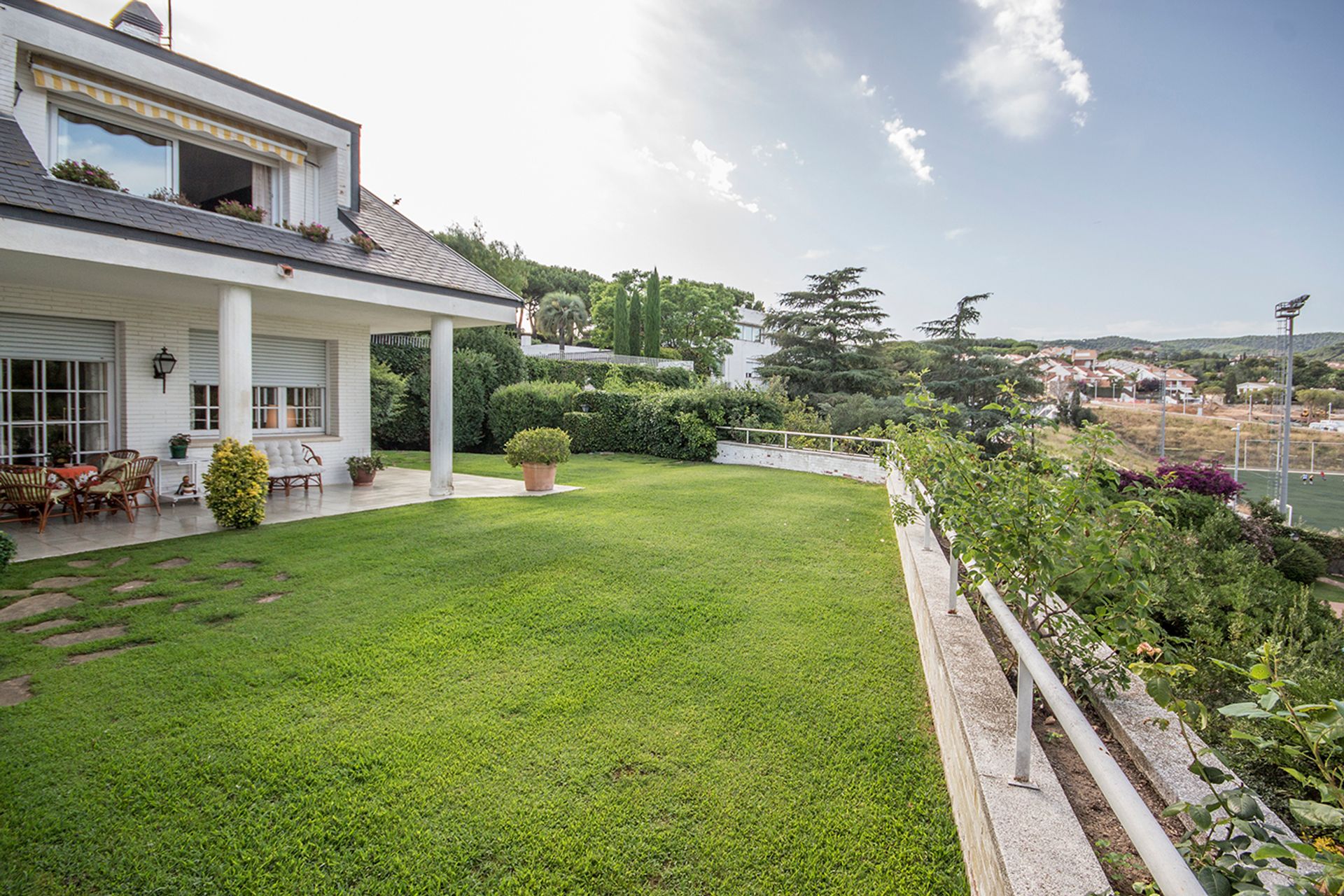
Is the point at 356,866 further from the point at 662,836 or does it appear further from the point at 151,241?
the point at 151,241

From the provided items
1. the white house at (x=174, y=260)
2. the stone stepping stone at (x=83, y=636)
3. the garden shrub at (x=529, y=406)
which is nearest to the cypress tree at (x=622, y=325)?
the garden shrub at (x=529, y=406)

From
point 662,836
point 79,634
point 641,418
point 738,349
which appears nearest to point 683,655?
point 662,836

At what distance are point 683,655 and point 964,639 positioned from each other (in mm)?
1780

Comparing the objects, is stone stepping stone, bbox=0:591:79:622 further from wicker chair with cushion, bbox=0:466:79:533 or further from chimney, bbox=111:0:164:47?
chimney, bbox=111:0:164:47

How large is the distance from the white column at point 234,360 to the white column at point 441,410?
283 centimetres

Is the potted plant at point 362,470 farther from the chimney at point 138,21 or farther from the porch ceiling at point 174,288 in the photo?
the chimney at point 138,21

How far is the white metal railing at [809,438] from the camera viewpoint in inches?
569

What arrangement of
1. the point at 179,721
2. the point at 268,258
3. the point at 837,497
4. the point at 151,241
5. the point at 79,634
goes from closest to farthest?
1. the point at 179,721
2. the point at 79,634
3. the point at 151,241
4. the point at 268,258
5. the point at 837,497

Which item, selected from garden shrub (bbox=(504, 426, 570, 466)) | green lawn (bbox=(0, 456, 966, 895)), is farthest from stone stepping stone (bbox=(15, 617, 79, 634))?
garden shrub (bbox=(504, 426, 570, 466))

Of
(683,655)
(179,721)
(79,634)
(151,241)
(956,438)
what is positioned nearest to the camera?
(179,721)

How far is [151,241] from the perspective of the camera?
7.16 meters

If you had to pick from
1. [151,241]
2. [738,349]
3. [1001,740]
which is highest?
[738,349]

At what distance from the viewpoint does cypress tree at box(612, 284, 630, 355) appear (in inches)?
1524

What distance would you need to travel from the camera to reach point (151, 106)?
8305 millimetres
